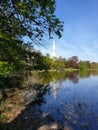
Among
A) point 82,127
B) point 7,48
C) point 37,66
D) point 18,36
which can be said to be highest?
point 18,36

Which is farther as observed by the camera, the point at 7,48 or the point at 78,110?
the point at 78,110

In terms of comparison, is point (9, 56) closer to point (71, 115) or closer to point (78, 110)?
point (71, 115)

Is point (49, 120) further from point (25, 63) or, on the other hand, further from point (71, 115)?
point (25, 63)

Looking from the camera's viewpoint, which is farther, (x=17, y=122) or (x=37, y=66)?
(x=17, y=122)

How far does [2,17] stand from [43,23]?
1.92 meters

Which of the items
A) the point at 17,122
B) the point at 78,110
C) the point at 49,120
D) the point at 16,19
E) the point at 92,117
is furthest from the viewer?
the point at 78,110

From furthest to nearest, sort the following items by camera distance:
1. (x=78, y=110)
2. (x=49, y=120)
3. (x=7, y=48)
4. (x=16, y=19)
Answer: (x=78, y=110) < (x=49, y=120) < (x=16, y=19) < (x=7, y=48)

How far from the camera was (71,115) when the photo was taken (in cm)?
1591

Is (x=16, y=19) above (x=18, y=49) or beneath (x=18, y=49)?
above

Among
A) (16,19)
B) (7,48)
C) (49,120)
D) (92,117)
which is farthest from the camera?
(92,117)

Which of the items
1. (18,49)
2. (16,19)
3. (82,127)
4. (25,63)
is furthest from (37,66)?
(82,127)

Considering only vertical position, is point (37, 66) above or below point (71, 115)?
above

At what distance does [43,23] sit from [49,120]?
7.24 meters

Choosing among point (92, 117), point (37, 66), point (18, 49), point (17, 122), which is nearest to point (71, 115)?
point (92, 117)
